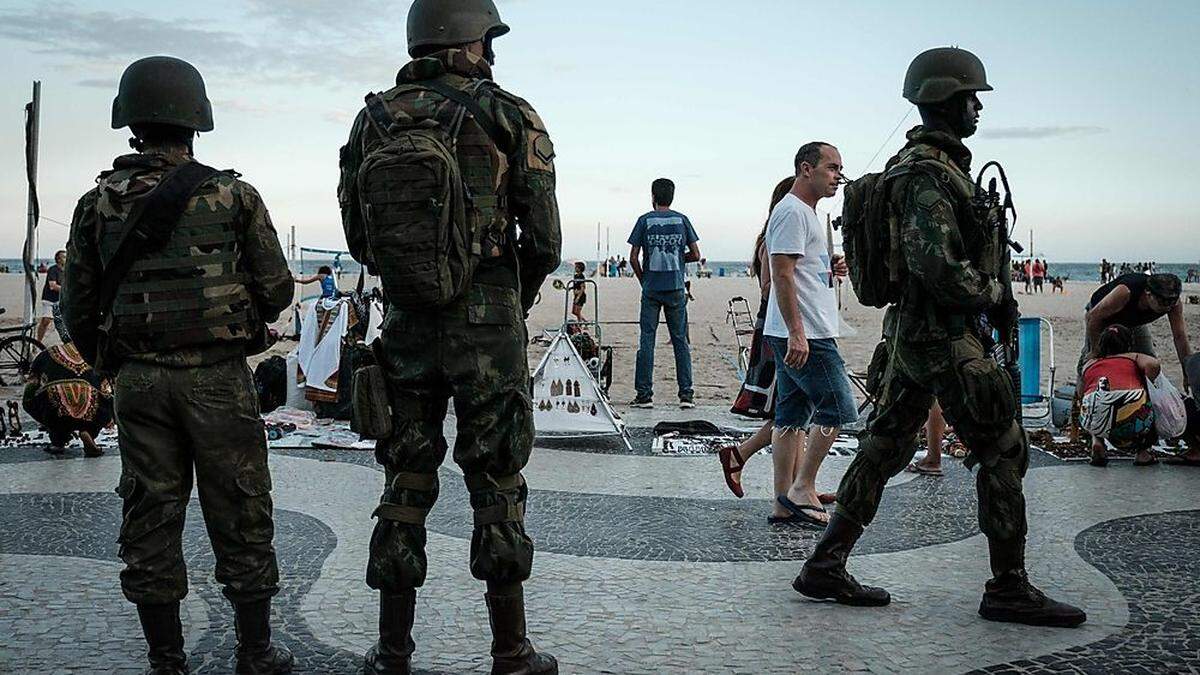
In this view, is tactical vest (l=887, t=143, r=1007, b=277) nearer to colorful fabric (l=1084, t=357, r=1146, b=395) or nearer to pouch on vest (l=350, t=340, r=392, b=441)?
pouch on vest (l=350, t=340, r=392, b=441)

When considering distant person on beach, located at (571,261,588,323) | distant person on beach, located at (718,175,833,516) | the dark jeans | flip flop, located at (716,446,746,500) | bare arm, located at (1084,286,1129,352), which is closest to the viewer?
distant person on beach, located at (718,175,833,516)

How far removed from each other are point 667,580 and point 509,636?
150cm

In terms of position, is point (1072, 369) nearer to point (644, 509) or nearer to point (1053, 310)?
point (644, 509)

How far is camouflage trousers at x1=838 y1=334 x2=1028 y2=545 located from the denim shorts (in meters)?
1.30

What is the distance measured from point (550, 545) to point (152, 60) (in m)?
3.04

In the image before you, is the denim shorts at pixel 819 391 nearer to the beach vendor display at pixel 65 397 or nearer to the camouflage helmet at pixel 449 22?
the camouflage helmet at pixel 449 22

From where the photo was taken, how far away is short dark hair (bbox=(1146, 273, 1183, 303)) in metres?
7.91

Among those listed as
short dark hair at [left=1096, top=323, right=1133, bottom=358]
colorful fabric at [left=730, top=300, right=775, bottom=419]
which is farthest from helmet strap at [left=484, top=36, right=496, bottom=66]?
short dark hair at [left=1096, top=323, right=1133, bottom=358]

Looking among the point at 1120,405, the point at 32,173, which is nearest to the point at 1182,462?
the point at 1120,405

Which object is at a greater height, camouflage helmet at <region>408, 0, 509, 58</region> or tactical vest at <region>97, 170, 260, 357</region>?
camouflage helmet at <region>408, 0, 509, 58</region>

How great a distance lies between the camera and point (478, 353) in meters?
3.83

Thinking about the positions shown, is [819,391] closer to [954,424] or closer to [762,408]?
[762,408]

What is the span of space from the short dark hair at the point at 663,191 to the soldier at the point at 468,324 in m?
7.87

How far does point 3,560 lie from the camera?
541cm
